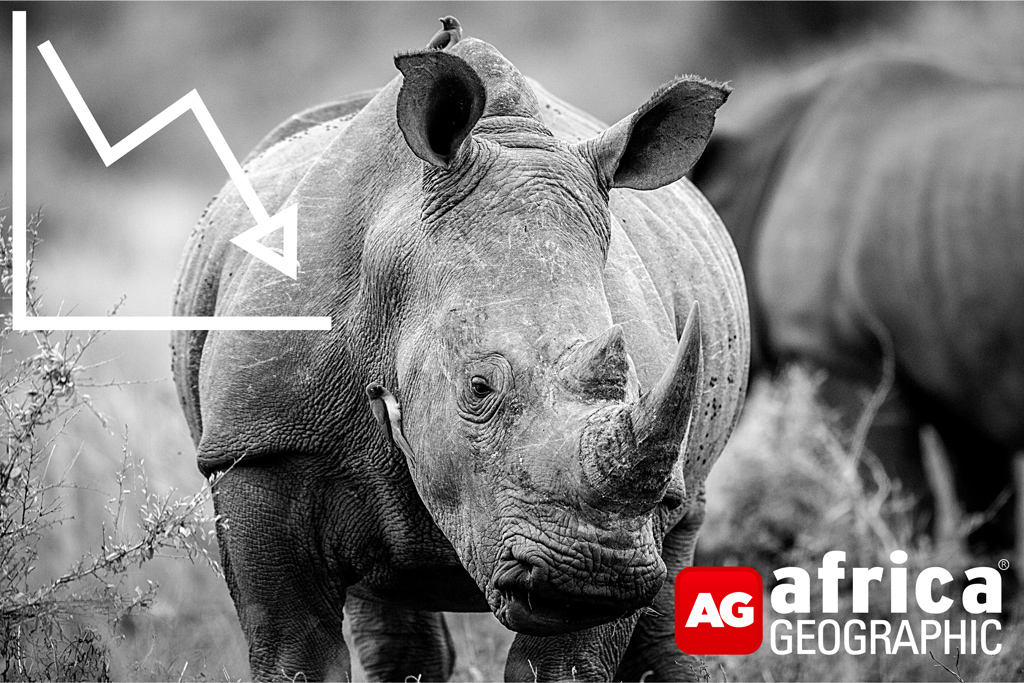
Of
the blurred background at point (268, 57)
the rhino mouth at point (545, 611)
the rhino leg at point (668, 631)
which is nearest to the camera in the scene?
the rhino mouth at point (545, 611)

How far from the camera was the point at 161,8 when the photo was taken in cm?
1905

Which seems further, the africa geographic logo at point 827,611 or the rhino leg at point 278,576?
the africa geographic logo at point 827,611

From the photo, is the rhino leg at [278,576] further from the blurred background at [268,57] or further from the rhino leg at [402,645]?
the blurred background at [268,57]

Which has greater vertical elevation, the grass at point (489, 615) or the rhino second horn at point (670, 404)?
the rhino second horn at point (670, 404)

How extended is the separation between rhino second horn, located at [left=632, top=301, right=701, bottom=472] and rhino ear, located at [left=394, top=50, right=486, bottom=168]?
30.8 inches

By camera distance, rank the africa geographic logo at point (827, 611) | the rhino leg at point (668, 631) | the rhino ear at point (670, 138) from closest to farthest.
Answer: the rhino ear at point (670, 138)
the rhino leg at point (668, 631)
the africa geographic logo at point (827, 611)

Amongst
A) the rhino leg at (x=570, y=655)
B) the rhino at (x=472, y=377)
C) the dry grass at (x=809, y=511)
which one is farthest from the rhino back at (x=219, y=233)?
the dry grass at (x=809, y=511)

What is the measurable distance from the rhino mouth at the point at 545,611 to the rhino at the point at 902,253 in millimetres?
4404

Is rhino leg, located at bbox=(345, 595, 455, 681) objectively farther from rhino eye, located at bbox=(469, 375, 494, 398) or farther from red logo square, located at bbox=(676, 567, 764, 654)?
rhino eye, located at bbox=(469, 375, 494, 398)

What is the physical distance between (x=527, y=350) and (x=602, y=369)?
0.61 feet

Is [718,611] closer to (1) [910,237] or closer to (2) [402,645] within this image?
(2) [402,645]

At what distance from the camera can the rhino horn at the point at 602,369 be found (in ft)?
10.6

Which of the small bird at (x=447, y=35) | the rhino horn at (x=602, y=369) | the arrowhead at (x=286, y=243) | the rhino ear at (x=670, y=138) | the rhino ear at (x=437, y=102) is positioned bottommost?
the rhino horn at (x=602, y=369)

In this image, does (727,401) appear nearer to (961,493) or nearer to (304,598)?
(304,598)
